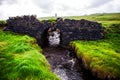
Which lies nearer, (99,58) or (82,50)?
(99,58)

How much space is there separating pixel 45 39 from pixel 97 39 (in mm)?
16257

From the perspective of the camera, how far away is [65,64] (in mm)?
48062

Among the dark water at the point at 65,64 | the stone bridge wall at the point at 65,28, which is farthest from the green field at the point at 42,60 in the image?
the stone bridge wall at the point at 65,28

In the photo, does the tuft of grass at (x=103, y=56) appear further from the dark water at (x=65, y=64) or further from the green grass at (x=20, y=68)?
the green grass at (x=20, y=68)

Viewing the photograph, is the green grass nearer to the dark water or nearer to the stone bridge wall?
the dark water

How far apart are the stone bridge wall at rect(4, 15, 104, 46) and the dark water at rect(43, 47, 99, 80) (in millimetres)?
4925

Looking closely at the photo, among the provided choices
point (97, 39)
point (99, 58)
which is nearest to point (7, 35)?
point (97, 39)

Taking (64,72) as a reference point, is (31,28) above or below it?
above

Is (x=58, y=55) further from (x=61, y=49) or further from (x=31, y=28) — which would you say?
(x=31, y=28)

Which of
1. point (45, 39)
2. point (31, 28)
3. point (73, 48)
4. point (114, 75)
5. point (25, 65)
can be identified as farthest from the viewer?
point (45, 39)

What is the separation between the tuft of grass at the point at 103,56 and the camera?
38125 mm

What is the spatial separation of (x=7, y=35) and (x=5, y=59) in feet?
A: 84.2

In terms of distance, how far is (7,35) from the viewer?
62.5 meters

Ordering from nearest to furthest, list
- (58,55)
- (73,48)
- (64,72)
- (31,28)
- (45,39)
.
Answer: (64,72) < (58,55) < (73,48) < (31,28) < (45,39)
